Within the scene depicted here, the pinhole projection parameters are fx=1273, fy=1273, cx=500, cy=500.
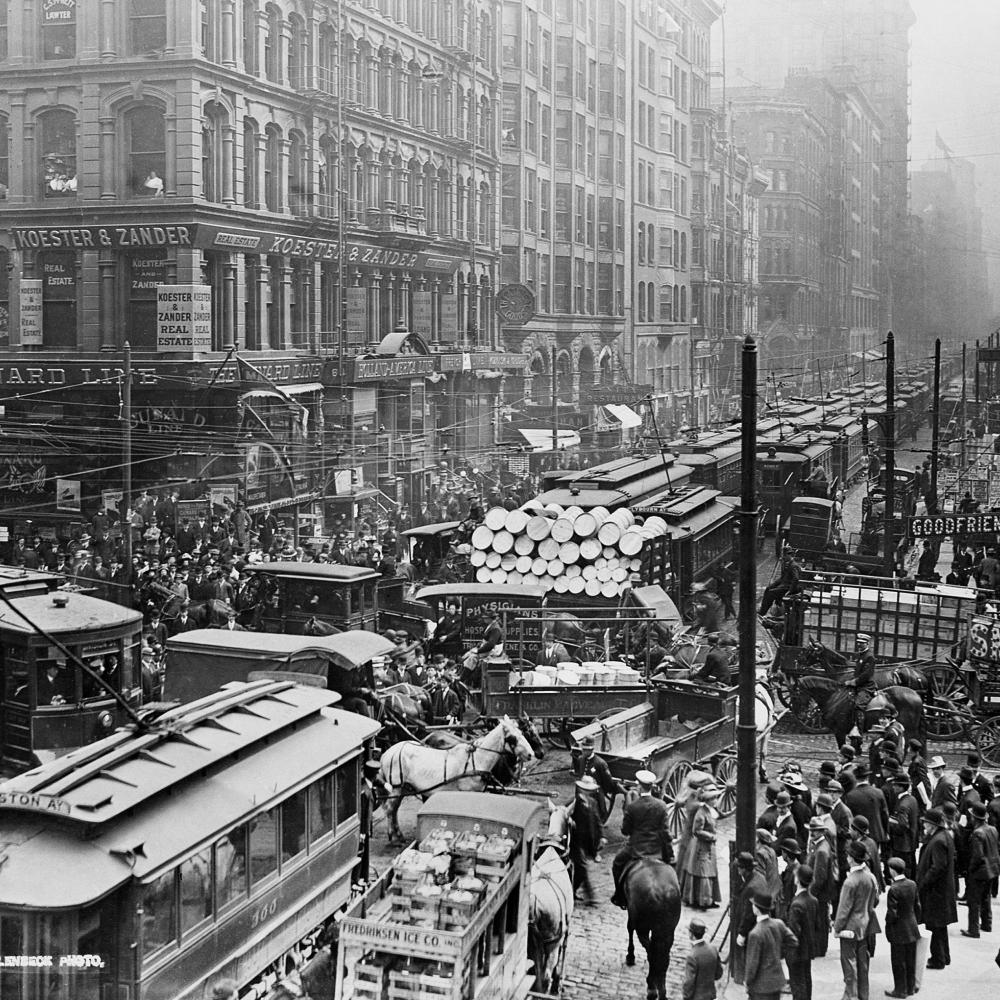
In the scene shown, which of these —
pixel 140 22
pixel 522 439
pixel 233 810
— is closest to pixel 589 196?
pixel 522 439

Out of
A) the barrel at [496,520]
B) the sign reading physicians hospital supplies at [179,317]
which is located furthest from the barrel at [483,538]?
the sign reading physicians hospital supplies at [179,317]

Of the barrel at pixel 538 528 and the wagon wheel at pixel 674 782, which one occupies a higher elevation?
the barrel at pixel 538 528

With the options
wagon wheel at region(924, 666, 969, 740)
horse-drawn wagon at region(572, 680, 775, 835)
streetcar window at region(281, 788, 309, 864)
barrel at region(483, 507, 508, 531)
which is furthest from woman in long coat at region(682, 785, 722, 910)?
barrel at region(483, 507, 508, 531)

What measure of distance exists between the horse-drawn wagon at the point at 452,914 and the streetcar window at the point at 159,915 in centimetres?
117

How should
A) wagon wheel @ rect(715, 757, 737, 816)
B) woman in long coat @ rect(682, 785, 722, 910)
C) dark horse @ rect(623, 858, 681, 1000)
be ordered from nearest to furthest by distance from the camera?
dark horse @ rect(623, 858, 681, 1000), woman in long coat @ rect(682, 785, 722, 910), wagon wheel @ rect(715, 757, 737, 816)

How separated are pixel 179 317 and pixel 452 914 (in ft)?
91.1

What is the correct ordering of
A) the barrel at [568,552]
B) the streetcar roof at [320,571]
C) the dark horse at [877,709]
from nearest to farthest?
the dark horse at [877,709] < the streetcar roof at [320,571] < the barrel at [568,552]

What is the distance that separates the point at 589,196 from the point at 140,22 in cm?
3796

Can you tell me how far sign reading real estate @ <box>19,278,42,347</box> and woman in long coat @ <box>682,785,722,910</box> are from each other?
87.6 ft

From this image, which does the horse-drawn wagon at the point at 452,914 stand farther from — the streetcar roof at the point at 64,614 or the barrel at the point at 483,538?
the barrel at the point at 483,538

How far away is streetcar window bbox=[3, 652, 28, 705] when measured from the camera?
14750 mm

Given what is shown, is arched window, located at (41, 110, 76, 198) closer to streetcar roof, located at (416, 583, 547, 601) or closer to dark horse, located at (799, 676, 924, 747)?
streetcar roof, located at (416, 583, 547, 601)

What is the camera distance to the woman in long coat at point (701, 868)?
42.4 ft

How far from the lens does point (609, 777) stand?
47.6ft
